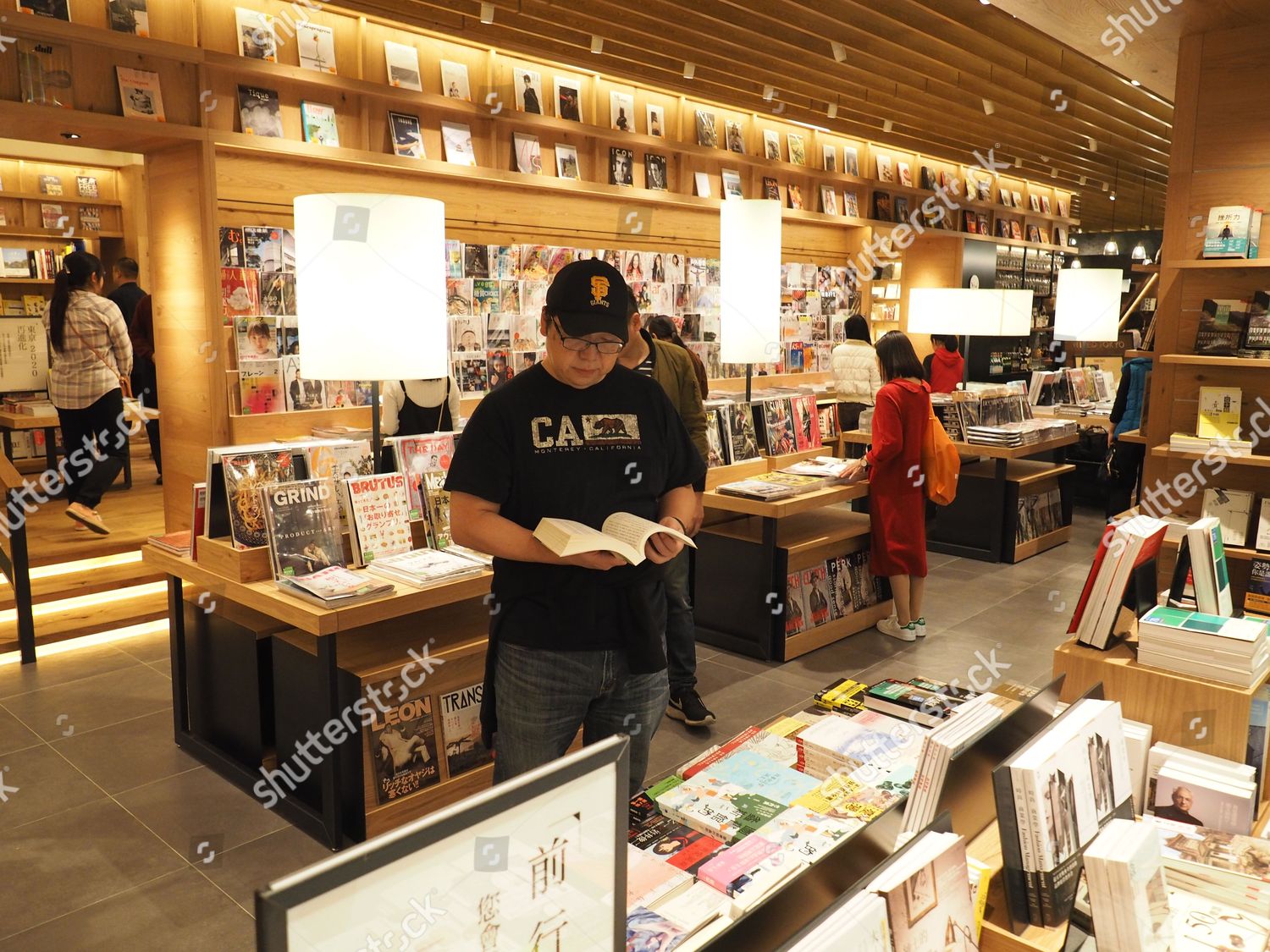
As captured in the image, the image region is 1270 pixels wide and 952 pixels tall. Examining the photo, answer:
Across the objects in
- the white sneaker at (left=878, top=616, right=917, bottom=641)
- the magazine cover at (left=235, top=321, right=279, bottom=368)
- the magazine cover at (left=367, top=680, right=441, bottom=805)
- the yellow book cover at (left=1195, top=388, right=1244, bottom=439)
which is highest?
the magazine cover at (left=235, top=321, right=279, bottom=368)

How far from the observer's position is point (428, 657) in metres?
3.21

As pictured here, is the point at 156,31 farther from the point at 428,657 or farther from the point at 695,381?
the point at 428,657

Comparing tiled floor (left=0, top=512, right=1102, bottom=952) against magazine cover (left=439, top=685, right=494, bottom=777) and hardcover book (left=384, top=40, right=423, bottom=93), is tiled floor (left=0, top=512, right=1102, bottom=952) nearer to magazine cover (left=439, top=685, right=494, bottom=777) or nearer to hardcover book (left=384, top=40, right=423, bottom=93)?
magazine cover (left=439, top=685, right=494, bottom=777)

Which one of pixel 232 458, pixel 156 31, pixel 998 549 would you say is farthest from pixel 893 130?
pixel 232 458

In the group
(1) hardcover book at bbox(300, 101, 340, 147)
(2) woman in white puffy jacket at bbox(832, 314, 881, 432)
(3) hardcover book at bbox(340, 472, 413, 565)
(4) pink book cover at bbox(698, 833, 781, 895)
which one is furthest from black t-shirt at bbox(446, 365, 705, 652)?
(2) woman in white puffy jacket at bbox(832, 314, 881, 432)

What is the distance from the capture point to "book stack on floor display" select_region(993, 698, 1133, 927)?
4.78 ft

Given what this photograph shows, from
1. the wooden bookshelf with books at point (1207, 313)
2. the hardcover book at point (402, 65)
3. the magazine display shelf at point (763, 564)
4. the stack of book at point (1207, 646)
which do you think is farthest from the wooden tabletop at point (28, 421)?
the stack of book at point (1207, 646)

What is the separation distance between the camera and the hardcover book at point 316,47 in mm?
5309

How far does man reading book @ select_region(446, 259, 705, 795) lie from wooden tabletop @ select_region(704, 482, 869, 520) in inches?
97.7

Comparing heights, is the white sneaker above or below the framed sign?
below

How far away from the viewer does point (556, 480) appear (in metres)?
2.08

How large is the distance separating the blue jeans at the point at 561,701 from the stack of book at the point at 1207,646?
1.21 metres

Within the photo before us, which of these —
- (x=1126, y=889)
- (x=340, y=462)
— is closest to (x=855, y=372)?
(x=340, y=462)

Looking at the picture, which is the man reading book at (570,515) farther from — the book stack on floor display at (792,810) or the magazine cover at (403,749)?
the magazine cover at (403,749)
